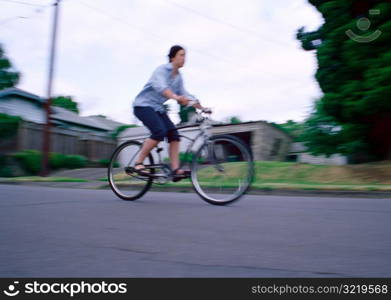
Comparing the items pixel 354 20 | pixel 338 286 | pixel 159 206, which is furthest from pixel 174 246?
pixel 354 20

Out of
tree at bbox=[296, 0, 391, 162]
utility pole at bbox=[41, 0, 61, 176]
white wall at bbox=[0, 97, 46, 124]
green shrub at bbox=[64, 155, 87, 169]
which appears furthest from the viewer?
white wall at bbox=[0, 97, 46, 124]

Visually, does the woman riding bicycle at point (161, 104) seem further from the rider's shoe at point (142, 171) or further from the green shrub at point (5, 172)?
the green shrub at point (5, 172)

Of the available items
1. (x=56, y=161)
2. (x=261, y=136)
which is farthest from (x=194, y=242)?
(x=261, y=136)

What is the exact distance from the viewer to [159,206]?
15.5ft

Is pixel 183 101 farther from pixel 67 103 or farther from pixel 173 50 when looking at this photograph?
pixel 67 103

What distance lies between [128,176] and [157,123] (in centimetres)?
119

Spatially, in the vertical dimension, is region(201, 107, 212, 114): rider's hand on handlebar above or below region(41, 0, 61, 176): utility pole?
below

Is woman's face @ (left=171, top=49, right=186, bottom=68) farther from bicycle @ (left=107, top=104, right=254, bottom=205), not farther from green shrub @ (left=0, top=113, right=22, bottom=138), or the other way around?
green shrub @ (left=0, top=113, right=22, bottom=138)

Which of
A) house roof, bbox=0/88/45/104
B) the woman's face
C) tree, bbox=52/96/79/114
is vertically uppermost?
tree, bbox=52/96/79/114

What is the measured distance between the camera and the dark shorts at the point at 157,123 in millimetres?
4949

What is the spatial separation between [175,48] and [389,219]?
316cm

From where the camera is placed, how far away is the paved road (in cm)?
212

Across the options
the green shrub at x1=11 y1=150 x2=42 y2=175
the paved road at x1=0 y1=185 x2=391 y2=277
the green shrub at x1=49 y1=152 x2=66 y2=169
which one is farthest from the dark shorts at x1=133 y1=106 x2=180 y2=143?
the green shrub at x1=49 y1=152 x2=66 y2=169

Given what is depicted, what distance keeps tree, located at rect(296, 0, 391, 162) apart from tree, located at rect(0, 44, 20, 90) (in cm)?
2997
